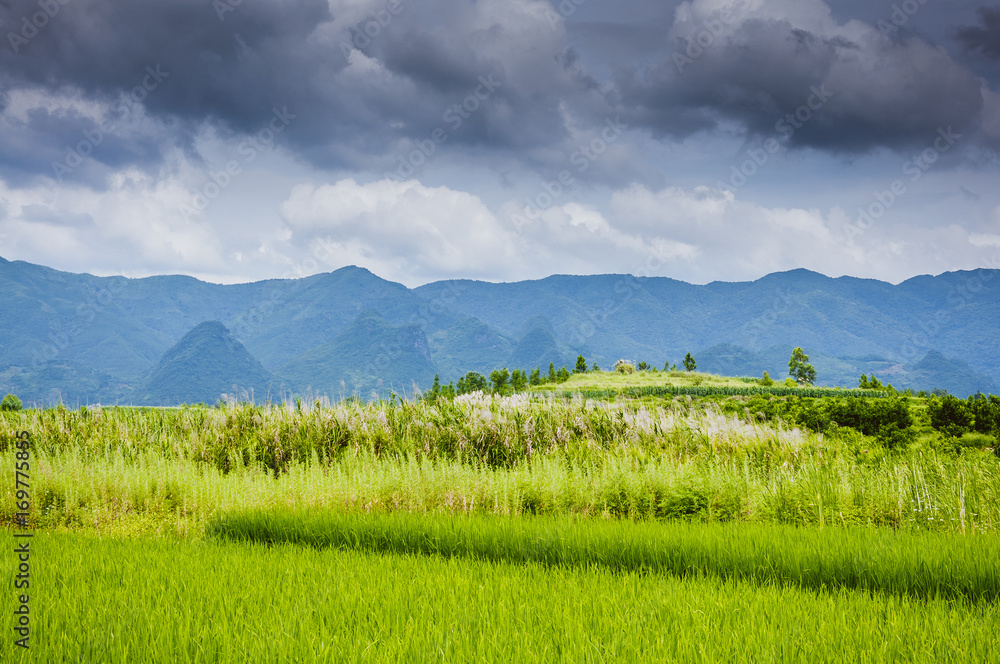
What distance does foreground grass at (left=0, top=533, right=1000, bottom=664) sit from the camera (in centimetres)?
246

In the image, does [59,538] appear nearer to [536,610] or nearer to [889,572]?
[536,610]

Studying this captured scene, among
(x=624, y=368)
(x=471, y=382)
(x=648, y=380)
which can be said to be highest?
(x=624, y=368)

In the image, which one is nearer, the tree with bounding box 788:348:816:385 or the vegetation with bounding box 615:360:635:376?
the vegetation with bounding box 615:360:635:376

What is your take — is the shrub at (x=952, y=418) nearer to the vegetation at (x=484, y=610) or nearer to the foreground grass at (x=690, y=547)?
the foreground grass at (x=690, y=547)

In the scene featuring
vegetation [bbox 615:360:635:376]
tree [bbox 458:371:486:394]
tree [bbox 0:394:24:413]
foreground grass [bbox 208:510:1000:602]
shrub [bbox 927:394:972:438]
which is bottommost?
foreground grass [bbox 208:510:1000:602]

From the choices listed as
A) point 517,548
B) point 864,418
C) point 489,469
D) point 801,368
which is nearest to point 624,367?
point 801,368

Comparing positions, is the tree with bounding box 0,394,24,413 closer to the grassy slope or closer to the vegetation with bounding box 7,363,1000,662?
the vegetation with bounding box 7,363,1000,662

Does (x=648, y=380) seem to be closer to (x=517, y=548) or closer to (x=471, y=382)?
(x=471, y=382)

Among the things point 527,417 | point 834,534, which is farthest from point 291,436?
point 834,534

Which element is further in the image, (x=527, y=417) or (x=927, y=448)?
(x=527, y=417)

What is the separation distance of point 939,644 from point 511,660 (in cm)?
204

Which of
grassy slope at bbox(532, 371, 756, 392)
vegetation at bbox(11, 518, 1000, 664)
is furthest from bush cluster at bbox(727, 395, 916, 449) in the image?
grassy slope at bbox(532, 371, 756, 392)

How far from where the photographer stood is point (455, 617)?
2814mm

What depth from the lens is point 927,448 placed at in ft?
32.6
